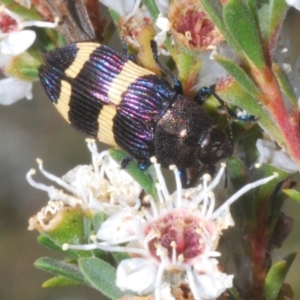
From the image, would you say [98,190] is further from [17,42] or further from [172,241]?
[17,42]

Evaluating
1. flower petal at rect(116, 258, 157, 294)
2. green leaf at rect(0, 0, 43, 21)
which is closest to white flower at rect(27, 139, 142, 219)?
flower petal at rect(116, 258, 157, 294)

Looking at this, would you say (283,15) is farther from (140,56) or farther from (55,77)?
(55,77)

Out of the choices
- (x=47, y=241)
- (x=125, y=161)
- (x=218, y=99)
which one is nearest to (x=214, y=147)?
(x=218, y=99)

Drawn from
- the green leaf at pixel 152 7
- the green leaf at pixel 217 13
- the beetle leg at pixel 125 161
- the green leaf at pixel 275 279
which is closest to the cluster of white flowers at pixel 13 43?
the green leaf at pixel 152 7

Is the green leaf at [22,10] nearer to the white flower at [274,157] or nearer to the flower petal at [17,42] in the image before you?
the flower petal at [17,42]

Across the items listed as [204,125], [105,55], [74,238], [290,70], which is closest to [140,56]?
[105,55]
